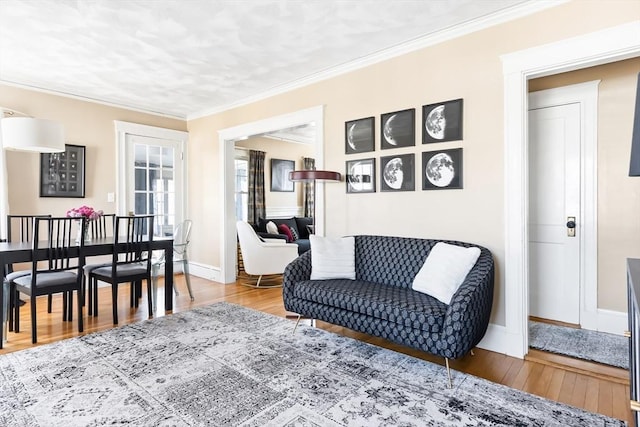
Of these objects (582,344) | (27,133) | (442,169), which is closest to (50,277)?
(27,133)

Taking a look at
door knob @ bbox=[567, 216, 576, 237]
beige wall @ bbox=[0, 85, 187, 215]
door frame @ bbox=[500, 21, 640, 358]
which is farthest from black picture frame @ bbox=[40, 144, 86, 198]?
door knob @ bbox=[567, 216, 576, 237]

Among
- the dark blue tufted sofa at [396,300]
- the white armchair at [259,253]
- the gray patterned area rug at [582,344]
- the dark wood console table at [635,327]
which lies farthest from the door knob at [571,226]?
the white armchair at [259,253]

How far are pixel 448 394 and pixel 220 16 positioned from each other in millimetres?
3029

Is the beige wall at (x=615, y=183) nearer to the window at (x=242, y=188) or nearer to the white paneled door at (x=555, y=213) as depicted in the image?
the white paneled door at (x=555, y=213)

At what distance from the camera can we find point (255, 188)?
6555 mm

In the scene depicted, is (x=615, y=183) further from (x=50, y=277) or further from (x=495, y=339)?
(x=50, y=277)

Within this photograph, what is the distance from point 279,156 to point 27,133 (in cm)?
433

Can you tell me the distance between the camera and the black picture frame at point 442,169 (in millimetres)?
2936

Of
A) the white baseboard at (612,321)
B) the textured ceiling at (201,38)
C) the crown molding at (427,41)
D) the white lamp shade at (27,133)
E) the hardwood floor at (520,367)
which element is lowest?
the hardwood floor at (520,367)

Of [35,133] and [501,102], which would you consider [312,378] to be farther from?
[35,133]

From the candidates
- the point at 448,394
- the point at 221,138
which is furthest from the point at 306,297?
the point at 221,138

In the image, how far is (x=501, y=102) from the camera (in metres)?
2.71

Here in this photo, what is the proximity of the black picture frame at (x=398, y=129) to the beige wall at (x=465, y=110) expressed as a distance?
0.06 meters

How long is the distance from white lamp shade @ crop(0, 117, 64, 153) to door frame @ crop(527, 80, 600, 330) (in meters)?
4.68
